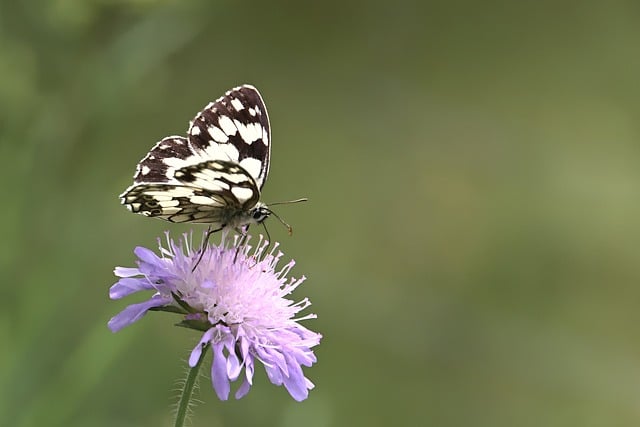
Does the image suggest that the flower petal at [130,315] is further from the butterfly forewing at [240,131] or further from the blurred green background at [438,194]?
the blurred green background at [438,194]

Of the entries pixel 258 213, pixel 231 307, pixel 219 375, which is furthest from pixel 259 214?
pixel 219 375

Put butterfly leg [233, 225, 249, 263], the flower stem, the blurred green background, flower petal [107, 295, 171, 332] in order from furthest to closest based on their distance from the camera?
the blurred green background < butterfly leg [233, 225, 249, 263] < flower petal [107, 295, 171, 332] < the flower stem

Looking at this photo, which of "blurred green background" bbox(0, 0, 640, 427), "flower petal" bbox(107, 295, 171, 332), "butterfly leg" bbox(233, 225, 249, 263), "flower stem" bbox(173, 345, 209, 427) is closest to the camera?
"flower stem" bbox(173, 345, 209, 427)

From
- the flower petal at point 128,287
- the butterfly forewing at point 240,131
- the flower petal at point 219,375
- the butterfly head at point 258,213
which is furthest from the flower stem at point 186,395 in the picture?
the butterfly forewing at point 240,131

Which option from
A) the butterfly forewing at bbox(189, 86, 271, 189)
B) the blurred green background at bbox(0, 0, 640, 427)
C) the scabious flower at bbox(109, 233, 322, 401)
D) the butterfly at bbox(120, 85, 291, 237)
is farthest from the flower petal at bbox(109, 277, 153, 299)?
the blurred green background at bbox(0, 0, 640, 427)

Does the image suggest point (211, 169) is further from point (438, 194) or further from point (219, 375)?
point (438, 194)

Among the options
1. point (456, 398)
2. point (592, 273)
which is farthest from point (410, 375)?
point (592, 273)

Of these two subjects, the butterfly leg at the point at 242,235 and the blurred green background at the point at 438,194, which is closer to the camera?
the butterfly leg at the point at 242,235

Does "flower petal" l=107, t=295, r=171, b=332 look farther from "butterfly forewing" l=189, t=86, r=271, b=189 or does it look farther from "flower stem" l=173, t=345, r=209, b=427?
"butterfly forewing" l=189, t=86, r=271, b=189
